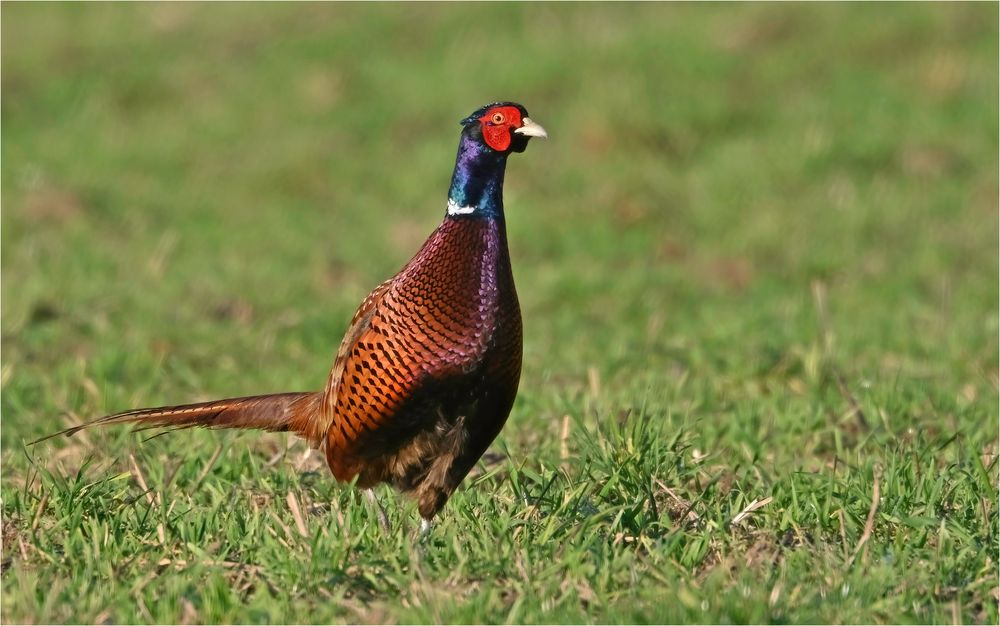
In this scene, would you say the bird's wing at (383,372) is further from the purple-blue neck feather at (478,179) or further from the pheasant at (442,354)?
the purple-blue neck feather at (478,179)

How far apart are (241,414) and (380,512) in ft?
2.69

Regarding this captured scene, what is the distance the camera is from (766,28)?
1075cm

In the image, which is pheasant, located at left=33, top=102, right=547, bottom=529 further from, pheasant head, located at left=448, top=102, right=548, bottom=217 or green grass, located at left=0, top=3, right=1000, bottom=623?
green grass, located at left=0, top=3, right=1000, bottom=623

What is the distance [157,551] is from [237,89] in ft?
25.3

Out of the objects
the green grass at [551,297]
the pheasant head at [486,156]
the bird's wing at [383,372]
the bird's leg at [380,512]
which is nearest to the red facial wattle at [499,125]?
Answer: the pheasant head at [486,156]

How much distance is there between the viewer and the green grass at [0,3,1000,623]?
326 cm

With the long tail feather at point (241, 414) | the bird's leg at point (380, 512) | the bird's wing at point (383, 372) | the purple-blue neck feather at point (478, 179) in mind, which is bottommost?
the bird's leg at point (380, 512)

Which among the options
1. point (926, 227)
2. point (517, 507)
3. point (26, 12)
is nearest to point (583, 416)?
point (517, 507)

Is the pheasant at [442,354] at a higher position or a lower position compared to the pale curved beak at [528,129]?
lower

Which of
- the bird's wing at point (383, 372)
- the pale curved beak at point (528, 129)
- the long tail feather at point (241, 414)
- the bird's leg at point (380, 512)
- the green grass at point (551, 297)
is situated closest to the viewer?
the green grass at point (551, 297)

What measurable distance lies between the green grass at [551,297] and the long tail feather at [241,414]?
0.15 m

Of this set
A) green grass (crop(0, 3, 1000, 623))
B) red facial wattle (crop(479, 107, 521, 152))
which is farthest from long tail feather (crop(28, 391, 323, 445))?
red facial wattle (crop(479, 107, 521, 152))

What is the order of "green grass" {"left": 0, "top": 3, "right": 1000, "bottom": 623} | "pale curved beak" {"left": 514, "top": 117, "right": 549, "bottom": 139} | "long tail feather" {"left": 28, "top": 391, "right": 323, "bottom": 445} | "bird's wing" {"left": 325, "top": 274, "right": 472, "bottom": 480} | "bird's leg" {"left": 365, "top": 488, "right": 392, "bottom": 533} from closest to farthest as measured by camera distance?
1. "green grass" {"left": 0, "top": 3, "right": 1000, "bottom": 623}
2. "bird's leg" {"left": 365, "top": 488, "right": 392, "bottom": 533}
3. "bird's wing" {"left": 325, "top": 274, "right": 472, "bottom": 480}
4. "pale curved beak" {"left": 514, "top": 117, "right": 549, "bottom": 139}
5. "long tail feather" {"left": 28, "top": 391, "right": 323, "bottom": 445}

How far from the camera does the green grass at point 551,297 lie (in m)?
3.26
